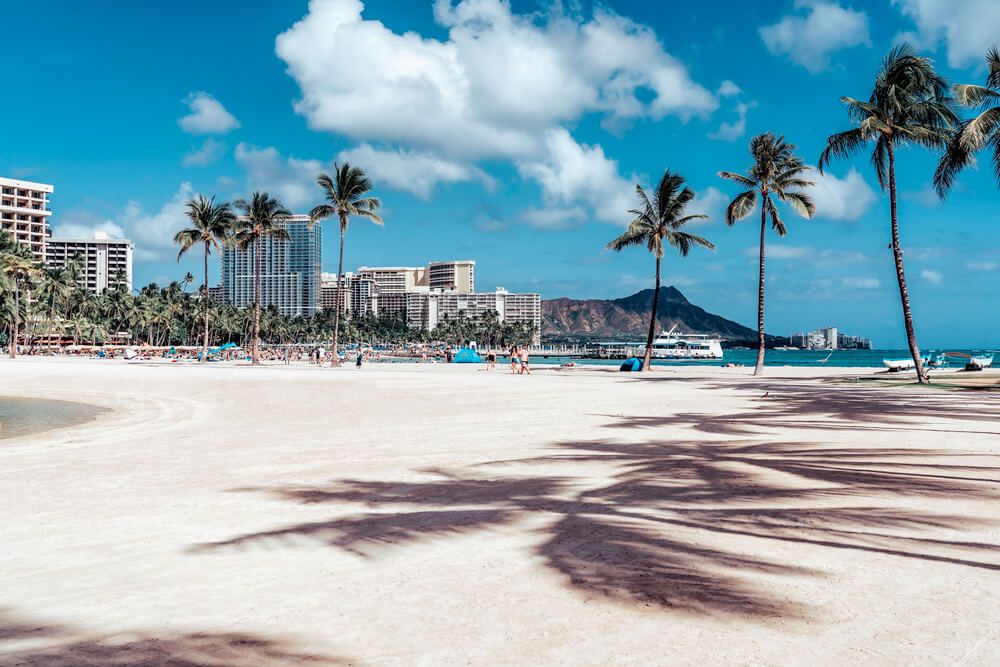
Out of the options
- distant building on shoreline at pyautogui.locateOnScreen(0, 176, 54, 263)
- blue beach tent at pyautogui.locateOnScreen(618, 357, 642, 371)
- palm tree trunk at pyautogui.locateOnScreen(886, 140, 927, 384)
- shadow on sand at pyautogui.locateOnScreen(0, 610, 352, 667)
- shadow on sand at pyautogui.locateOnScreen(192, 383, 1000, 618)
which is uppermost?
distant building on shoreline at pyautogui.locateOnScreen(0, 176, 54, 263)

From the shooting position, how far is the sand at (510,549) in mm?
3721

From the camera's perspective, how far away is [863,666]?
3391mm

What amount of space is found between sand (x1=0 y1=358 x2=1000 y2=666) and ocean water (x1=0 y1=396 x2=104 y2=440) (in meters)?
4.02

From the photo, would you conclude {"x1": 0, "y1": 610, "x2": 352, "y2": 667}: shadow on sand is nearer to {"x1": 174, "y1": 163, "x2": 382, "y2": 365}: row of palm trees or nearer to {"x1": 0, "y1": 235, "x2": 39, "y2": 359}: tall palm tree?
{"x1": 174, "y1": 163, "x2": 382, "y2": 365}: row of palm trees

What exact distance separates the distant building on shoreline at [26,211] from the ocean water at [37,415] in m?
121

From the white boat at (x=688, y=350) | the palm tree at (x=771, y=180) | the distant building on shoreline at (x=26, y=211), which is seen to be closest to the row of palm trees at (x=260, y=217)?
the palm tree at (x=771, y=180)

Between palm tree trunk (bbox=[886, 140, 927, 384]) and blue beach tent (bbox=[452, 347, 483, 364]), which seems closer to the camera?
palm tree trunk (bbox=[886, 140, 927, 384])

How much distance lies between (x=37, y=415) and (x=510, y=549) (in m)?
18.0

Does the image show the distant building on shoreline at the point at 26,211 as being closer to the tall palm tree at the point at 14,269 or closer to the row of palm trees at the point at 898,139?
the tall palm tree at the point at 14,269

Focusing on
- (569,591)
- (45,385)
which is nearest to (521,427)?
(569,591)

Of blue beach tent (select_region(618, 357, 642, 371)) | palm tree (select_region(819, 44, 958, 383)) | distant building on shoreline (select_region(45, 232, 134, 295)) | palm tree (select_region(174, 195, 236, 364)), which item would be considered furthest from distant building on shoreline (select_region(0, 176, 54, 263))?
palm tree (select_region(819, 44, 958, 383))

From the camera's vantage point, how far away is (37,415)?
18875 mm

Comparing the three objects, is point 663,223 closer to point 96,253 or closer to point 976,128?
point 976,128

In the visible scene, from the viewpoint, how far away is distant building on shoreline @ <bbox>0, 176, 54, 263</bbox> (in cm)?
12644
